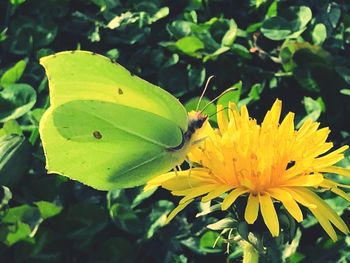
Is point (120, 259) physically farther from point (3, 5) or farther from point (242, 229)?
point (3, 5)

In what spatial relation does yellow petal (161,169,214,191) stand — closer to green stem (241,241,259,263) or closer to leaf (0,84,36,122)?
green stem (241,241,259,263)

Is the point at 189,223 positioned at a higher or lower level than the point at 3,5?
lower

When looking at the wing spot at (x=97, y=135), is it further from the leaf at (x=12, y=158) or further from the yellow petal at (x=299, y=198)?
the yellow petal at (x=299, y=198)

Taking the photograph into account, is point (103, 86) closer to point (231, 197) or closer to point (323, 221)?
point (231, 197)

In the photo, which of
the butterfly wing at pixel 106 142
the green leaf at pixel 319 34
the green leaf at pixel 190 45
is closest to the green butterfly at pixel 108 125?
the butterfly wing at pixel 106 142

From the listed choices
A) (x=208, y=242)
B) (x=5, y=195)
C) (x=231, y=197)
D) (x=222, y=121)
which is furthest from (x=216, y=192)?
(x=5, y=195)

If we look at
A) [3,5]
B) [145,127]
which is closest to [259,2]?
[145,127]

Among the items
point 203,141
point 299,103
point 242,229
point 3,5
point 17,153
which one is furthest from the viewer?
point 3,5
